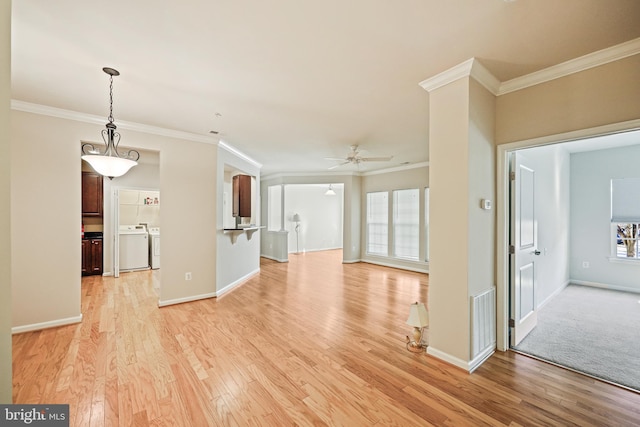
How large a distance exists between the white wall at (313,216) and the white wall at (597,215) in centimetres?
682

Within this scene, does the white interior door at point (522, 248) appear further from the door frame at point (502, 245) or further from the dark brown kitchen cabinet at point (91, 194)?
the dark brown kitchen cabinet at point (91, 194)

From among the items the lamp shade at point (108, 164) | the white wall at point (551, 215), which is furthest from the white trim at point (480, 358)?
the lamp shade at point (108, 164)

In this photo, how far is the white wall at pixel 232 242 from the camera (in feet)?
15.3

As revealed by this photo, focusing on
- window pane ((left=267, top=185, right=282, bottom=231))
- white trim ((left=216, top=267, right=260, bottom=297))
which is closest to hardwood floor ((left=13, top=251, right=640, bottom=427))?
white trim ((left=216, top=267, right=260, bottom=297))

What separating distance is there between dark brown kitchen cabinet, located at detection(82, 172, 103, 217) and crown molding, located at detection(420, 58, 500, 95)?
7195mm

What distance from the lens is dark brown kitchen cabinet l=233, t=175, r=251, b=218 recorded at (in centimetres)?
554

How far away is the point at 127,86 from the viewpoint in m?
2.77

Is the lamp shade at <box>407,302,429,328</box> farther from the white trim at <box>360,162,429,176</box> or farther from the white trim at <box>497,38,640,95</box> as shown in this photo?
the white trim at <box>360,162,429,176</box>

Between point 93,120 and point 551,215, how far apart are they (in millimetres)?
7070

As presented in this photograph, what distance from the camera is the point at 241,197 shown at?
556 cm

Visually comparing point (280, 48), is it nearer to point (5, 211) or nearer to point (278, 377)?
point (5, 211)

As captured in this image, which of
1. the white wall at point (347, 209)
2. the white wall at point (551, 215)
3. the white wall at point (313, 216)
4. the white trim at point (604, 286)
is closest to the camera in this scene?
the white wall at point (551, 215)

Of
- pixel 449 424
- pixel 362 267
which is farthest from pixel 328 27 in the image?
pixel 362 267

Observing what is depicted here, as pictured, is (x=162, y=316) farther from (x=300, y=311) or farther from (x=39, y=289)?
(x=300, y=311)
